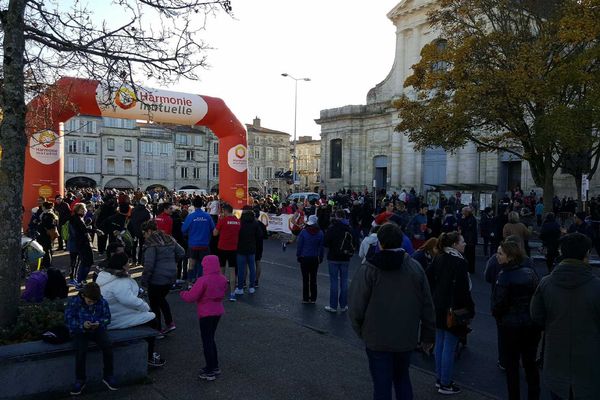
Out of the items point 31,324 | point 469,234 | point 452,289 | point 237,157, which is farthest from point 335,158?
point 31,324

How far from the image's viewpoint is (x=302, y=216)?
19.6 m

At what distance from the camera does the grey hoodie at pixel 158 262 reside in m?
7.12

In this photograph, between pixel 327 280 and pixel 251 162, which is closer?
pixel 327 280

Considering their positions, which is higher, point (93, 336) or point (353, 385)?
point (93, 336)

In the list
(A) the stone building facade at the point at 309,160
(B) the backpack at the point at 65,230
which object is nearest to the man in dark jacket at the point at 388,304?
(B) the backpack at the point at 65,230

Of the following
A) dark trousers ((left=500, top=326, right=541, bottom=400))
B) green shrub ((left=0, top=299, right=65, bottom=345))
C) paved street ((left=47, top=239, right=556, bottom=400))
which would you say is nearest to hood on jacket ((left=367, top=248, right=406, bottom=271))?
dark trousers ((left=500, top=326, right=541, bottom=400))

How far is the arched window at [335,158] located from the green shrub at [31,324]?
45.7 metres

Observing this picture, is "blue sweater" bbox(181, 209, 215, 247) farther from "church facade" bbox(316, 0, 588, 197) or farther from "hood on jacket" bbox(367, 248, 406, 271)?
"church facade" bbox(316, 0, 588, 197)

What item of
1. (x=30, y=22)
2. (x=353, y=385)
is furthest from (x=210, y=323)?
(x=30, y=22)

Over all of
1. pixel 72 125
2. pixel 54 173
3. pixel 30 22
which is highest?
pixel 72 125

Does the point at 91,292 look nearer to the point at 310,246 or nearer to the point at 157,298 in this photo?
the point at 157,298

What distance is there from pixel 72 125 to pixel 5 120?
2422 inches

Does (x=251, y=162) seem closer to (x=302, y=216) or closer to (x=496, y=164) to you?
(x=496, y=164)

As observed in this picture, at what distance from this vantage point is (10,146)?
240 inches
